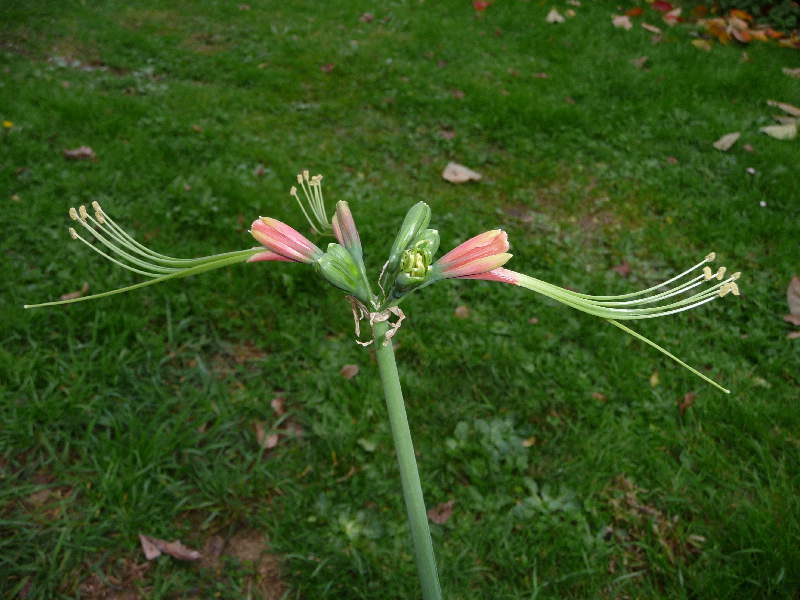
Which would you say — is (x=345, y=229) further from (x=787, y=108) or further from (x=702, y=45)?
(x=702, y=45)

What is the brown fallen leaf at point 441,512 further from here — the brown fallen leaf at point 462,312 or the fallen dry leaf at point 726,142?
the fallen dry leaf at point 726,142

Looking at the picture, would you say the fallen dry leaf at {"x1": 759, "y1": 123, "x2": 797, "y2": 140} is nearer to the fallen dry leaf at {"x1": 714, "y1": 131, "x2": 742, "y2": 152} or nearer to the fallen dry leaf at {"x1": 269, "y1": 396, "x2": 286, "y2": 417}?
Answer: the fallen dry leaf at {"x1": 714, "y1": 131, "x2": 742, "y2": 152}

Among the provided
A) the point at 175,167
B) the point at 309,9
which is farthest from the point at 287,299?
the point at 309,9

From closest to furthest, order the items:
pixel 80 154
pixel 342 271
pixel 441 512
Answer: pixel 342 271 < pixel 441 512 < pixel 80 154

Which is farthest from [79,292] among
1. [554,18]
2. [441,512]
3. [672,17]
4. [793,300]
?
[672,17]

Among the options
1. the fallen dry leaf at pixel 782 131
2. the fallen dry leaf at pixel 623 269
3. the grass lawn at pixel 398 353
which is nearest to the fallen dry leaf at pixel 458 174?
the grass lawn at pixel 398 353

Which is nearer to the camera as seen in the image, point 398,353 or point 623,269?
point 398,353

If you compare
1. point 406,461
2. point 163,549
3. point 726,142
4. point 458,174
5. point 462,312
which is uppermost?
point 406,461
